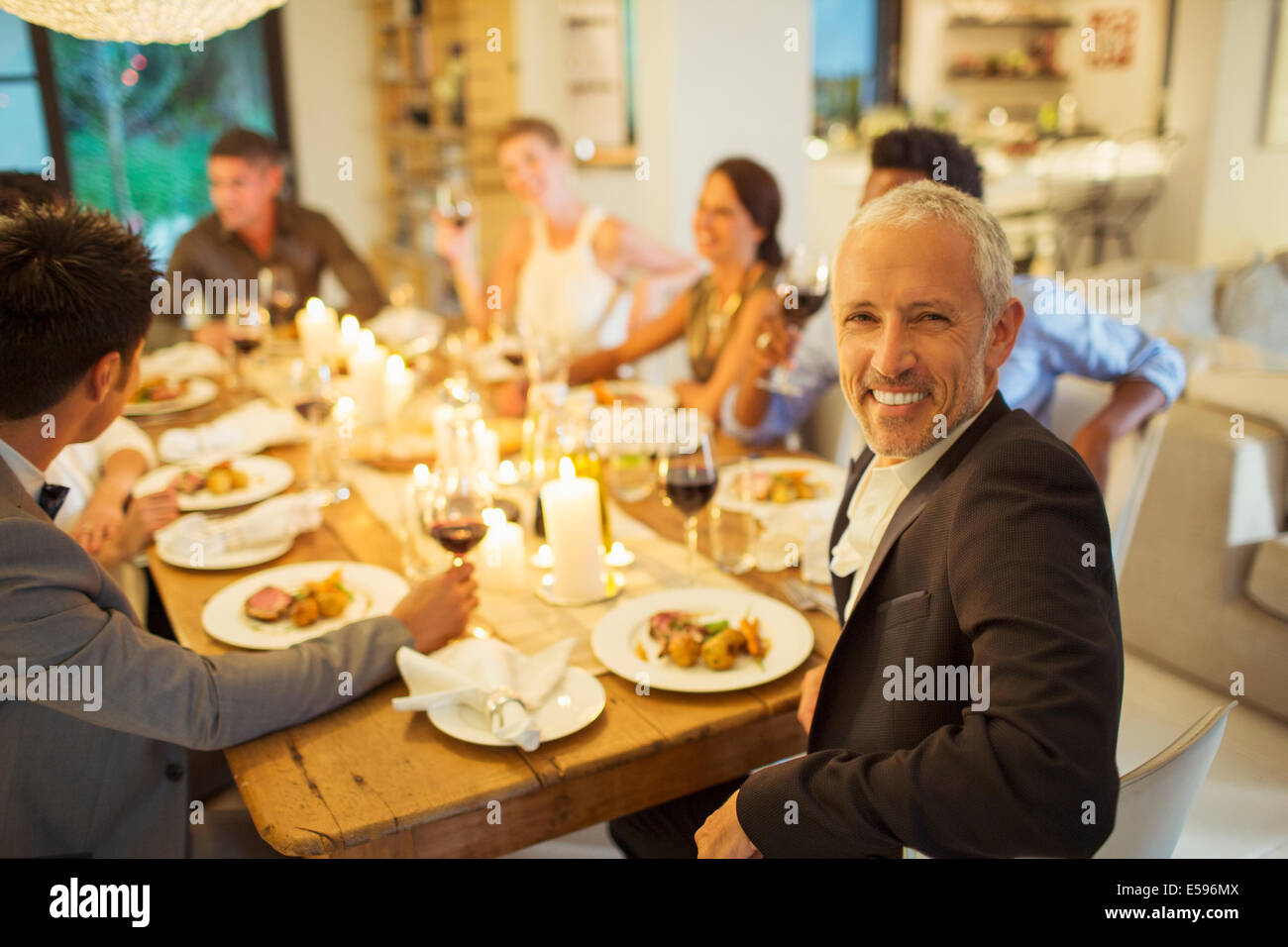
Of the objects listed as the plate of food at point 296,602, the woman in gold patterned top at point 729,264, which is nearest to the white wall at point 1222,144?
the woman in gold patterned top at point 729,264

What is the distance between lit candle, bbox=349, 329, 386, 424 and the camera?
7.93 feet

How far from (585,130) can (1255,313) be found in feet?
9.28

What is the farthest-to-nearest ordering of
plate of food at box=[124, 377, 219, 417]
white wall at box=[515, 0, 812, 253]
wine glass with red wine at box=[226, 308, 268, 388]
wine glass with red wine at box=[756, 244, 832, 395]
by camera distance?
white wall at box=[515, 0, 812, 253]
wine glass with red wine at box=[226, 308, 268, 388]
plate of food at box=[124, 377, 219, 417]
wine glass with red wine at box=[756, 244, 832, 395]

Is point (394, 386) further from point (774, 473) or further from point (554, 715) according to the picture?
point (554, 715)

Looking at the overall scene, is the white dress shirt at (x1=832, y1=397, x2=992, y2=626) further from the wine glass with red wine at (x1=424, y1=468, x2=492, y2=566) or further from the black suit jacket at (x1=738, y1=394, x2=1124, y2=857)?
the wine glass with red wine at (x1=424, y1=468, x2=492, y2=566)

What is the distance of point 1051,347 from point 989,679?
1.31 m

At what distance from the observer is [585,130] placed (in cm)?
481

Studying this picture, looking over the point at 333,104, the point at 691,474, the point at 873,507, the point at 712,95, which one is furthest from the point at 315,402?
the point at 333,104

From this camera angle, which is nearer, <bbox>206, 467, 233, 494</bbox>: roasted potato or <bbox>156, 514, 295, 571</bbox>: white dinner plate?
<bbox>156, 514, 295, 571</bbox>: white dinner plate

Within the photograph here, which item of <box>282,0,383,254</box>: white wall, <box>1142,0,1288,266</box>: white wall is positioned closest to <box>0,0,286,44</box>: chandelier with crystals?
<box>282,0,383,254</box>: white wall

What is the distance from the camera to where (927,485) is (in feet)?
3.60

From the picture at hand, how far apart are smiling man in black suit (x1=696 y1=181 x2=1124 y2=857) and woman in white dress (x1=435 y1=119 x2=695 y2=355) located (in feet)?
7.89

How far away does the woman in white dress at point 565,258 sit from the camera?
3.51 meters

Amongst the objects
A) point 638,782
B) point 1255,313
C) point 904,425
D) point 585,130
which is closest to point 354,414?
point 638,782
